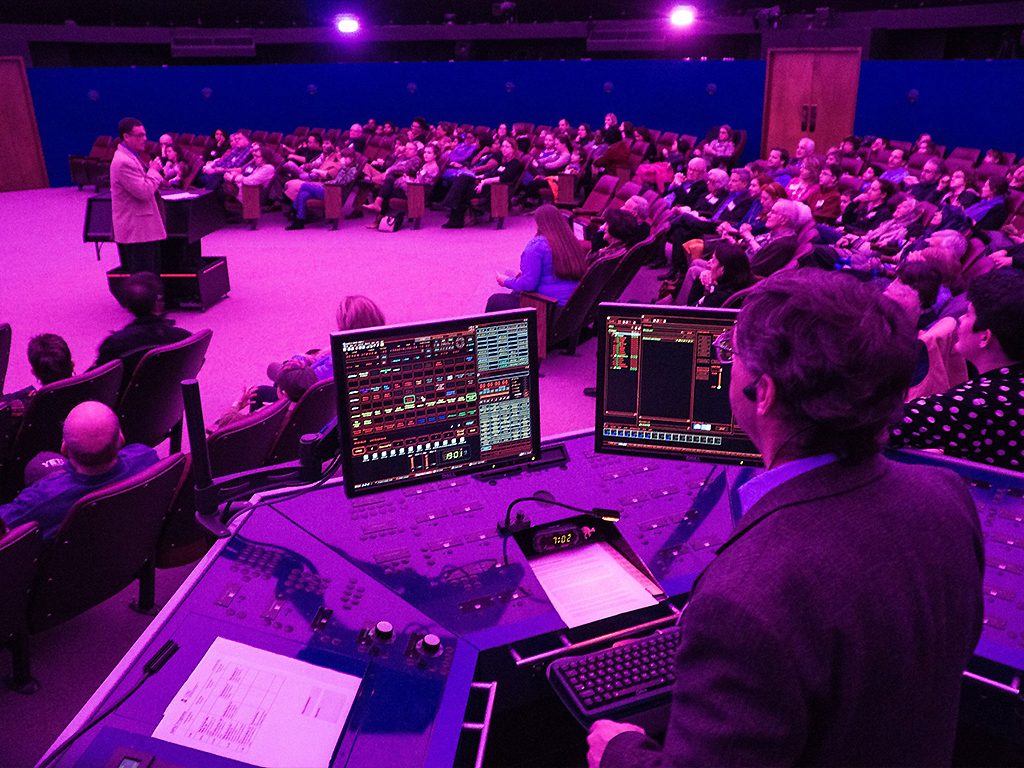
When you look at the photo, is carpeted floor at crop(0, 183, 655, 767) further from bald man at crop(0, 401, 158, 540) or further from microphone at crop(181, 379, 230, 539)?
microphone at crop(181, 379, 230, 539)

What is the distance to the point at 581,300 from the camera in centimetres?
549

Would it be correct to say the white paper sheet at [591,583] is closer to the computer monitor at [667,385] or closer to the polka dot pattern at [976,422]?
the computer monitor at [667,385]

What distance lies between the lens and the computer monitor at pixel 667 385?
2256mm

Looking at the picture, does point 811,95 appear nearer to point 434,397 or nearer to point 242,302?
point 242,302

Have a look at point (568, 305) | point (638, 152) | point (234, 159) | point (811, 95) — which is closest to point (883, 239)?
point (568, 305)

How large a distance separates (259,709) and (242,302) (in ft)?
20.8

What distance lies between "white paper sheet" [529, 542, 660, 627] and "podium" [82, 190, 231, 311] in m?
5.87

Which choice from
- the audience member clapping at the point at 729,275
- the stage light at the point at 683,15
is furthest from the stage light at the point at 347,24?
the audience member clapping at the point at 729,275

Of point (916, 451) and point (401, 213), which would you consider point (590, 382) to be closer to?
point (916, 451)

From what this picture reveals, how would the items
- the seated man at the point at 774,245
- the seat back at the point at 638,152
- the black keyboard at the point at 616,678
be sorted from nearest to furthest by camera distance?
the black keyboard at the point at 616,678 → the seated man at the point at 774,245 → the seat back at the point at 638,152

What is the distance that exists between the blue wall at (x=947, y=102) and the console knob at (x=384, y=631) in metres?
12.8

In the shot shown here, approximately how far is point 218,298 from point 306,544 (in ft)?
Result: 19.4

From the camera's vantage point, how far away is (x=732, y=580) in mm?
1070

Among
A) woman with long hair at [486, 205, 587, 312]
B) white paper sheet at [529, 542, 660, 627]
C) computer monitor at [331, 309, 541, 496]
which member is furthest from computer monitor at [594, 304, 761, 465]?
woman with long hair at [486, 205, 587, 312]
